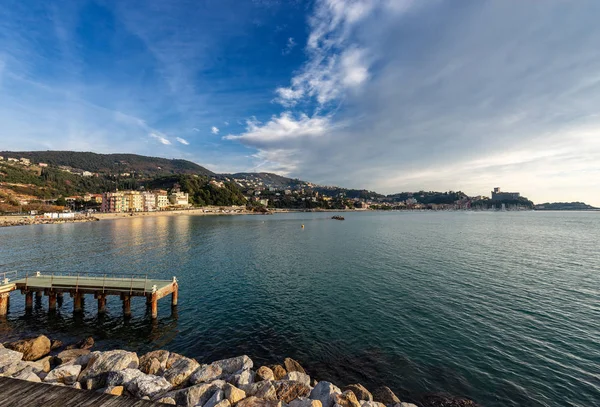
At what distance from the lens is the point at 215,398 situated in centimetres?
996

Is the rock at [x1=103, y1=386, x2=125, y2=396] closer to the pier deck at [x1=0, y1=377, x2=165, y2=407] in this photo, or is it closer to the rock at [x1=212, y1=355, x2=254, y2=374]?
the pier deck at [x1=0, y1=377, x2=165, y2=407]

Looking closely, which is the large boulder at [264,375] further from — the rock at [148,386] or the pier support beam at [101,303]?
the pier support beam at [101,303]

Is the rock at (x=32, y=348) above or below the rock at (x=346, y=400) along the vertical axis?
below

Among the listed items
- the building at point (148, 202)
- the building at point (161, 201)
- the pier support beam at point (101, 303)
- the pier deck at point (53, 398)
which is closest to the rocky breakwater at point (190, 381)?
the pier deck at point (53, 398)

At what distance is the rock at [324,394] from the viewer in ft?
33.6

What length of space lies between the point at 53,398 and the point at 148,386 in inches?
164

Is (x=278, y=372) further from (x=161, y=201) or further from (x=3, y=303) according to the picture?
(x=161, y=201)

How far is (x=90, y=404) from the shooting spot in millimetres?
7309

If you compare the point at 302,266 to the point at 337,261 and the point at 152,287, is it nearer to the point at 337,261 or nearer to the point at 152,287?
the point at 337,261

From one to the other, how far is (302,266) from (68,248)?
150ft

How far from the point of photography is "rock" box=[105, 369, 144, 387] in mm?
11242

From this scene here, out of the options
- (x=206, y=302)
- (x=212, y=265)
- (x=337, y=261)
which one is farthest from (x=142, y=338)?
(x=337, y=261)

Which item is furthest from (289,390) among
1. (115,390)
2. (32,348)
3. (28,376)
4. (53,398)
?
(32,348)

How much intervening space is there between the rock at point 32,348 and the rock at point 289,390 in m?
14.2
